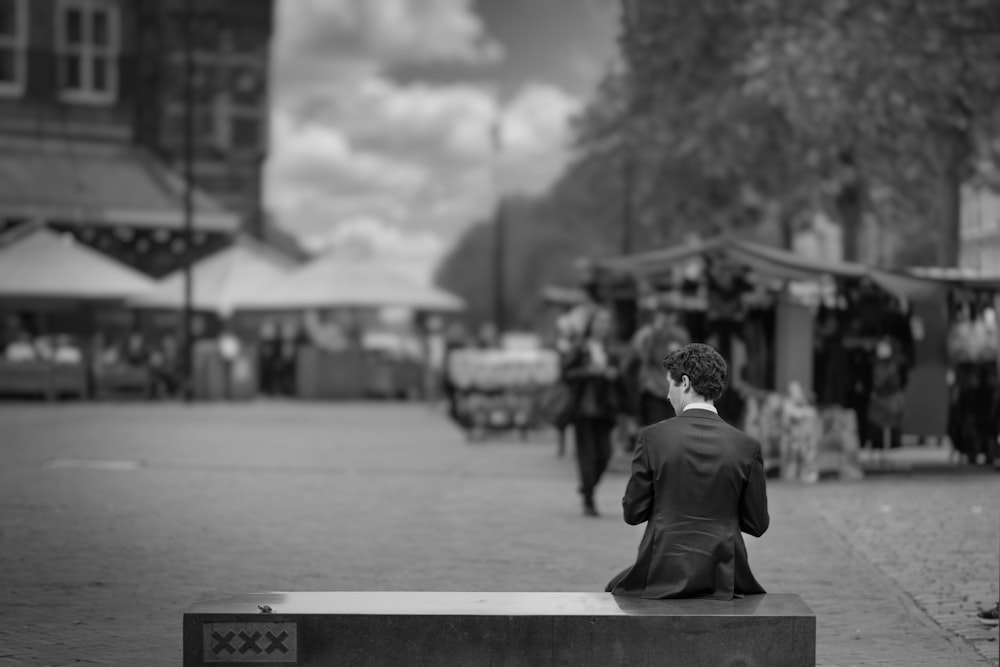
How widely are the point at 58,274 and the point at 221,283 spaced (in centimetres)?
534

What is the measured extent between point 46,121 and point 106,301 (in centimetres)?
1581

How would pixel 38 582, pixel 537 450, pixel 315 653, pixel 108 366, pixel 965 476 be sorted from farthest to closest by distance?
1. pixel 108 366
2. pixel 537 450
3. pixel 965 476
4. pixel 38 582
5. pixel 315 653

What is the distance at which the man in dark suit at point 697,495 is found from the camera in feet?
19.9

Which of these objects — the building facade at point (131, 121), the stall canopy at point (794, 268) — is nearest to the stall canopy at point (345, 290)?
the building facade at point (131, 121)

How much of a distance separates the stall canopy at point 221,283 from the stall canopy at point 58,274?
1241 millimetres

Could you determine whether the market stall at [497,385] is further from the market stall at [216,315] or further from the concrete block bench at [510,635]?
the concrete block bench at [510,635]

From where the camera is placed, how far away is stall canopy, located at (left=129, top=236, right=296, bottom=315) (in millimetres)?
40062

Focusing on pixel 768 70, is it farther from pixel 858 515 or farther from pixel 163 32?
pixel 163 32

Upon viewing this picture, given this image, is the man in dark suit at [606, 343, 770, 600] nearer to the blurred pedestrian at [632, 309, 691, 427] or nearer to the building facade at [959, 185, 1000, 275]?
the blurred pedestrian at [632, 309, 691, 427]

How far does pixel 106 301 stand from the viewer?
38.3 m

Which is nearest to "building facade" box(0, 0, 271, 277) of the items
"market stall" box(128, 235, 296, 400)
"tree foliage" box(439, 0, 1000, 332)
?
"market stall" box(128, 235, 296, 400)

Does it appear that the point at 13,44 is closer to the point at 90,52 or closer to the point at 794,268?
the point at 90,52

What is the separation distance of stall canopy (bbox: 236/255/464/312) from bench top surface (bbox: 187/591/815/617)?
1318 inches

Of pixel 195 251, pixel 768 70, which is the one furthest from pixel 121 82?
pixel 768 70
